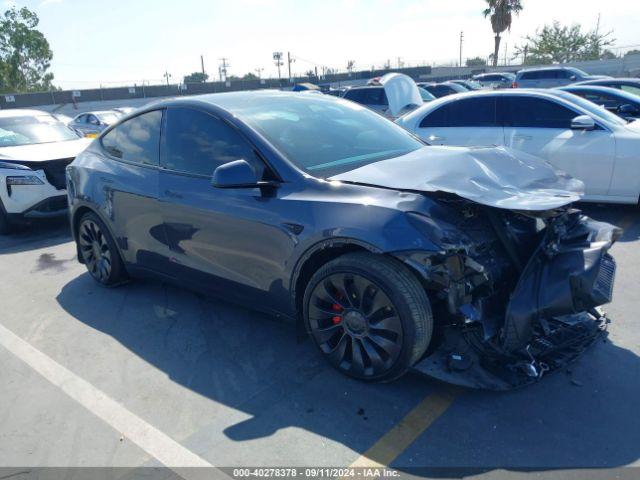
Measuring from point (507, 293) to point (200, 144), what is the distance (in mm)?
2361

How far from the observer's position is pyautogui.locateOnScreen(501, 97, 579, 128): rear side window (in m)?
6.40

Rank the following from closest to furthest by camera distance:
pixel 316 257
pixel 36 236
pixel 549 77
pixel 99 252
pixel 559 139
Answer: pixel 316 257, pixel 99 252, pixel 559 139, pixel 36 236, pixel 549 77

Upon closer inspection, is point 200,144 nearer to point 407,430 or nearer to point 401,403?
point 401,403

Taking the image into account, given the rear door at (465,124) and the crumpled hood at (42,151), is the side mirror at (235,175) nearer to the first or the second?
the rear door at (465,124)

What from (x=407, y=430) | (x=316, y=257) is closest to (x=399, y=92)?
(x=316, y=257)

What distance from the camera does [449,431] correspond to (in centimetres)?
269

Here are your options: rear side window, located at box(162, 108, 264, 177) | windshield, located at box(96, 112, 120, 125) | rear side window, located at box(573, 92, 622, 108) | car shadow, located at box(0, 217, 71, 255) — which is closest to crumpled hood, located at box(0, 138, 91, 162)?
car shadow, located at box(0, 217, 71, 255)

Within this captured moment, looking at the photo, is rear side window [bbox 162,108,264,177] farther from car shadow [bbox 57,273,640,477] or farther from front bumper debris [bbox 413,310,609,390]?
front bumper debris [bbox 413,310,609,390]

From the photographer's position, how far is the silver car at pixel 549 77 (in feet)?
72.1

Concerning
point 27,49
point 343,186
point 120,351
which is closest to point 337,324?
point 343,186

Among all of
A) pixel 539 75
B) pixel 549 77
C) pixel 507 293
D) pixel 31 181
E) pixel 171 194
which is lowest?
pixel 507 293

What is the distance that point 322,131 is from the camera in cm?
375

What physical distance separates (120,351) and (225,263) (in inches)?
41.4

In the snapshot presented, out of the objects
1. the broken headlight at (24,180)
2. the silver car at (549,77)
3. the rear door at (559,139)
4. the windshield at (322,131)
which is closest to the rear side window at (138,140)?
the windshield at (322,131)
